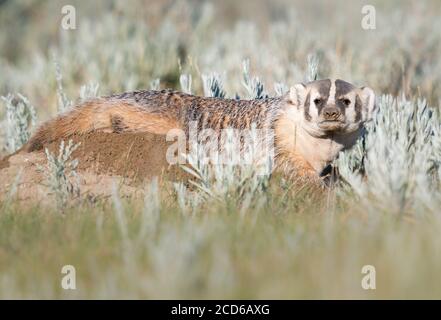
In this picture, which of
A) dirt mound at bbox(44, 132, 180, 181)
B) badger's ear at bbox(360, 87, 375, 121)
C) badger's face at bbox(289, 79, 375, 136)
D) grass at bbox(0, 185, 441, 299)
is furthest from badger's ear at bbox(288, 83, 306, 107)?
grass at bbox(0, 185, 441, 299)

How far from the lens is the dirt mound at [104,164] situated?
4723mm

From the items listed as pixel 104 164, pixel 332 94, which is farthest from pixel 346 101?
pixel 104 164

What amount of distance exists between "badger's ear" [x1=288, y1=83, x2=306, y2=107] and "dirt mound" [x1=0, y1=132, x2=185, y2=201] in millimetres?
856

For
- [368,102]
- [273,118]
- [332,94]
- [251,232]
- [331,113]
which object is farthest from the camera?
[273,118]

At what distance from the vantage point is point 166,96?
5.62 m

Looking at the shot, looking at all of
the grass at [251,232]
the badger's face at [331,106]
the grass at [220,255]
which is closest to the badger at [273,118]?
the badger's face at [331,106]

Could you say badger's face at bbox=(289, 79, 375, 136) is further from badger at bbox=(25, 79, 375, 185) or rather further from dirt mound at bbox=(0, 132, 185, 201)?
dirt mound at bbox=(0, 132, 185, 201)

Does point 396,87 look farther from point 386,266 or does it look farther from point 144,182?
point 386,266

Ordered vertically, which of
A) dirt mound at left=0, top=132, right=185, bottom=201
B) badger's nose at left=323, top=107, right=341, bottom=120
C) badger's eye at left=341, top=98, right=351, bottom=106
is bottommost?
dirt mound at left=0, top=132, right=185, bottom=201

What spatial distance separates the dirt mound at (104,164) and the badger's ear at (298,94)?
0.86 metres

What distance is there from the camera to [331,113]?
4809 millimetres

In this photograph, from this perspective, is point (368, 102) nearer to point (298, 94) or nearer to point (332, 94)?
point (332, 94)

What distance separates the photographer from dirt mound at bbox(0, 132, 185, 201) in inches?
186

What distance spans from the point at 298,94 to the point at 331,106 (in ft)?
1.21
